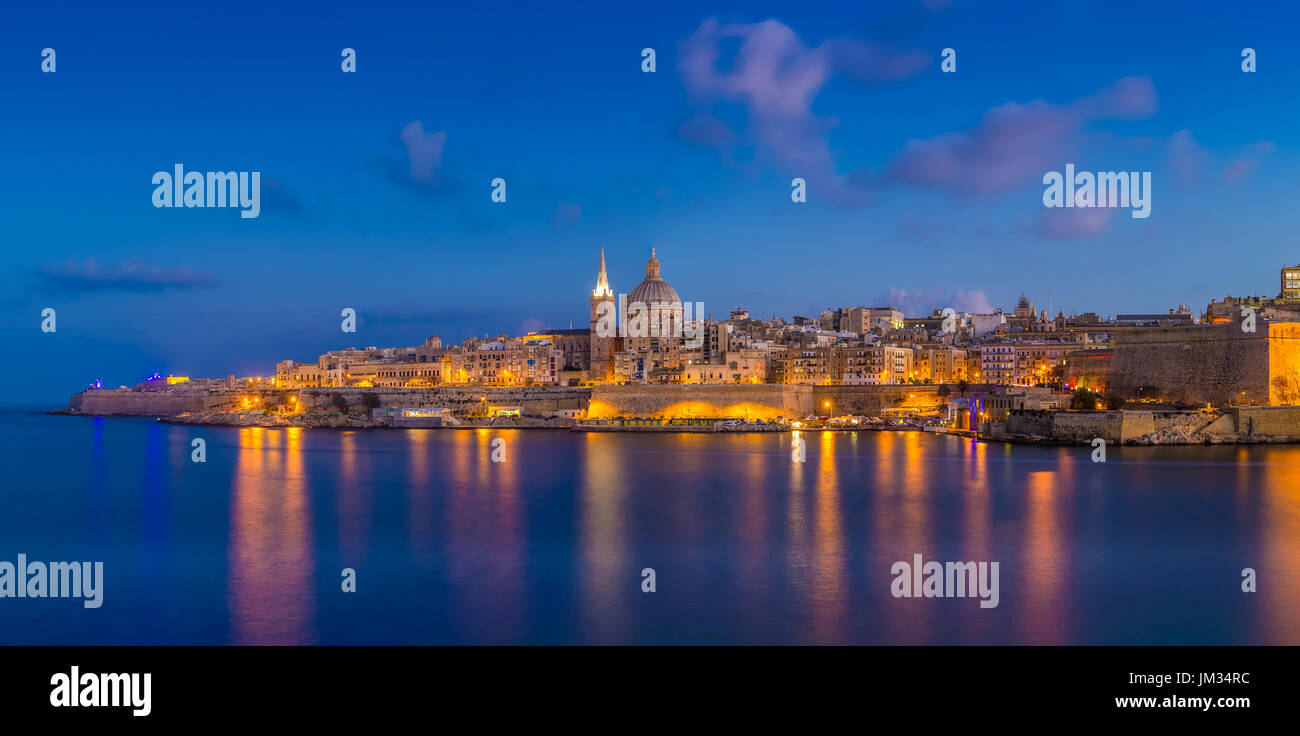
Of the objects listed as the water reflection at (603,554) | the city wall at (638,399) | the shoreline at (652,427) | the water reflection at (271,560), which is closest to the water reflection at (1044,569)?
the water reflection at (603,554)

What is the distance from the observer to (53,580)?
9031 mm

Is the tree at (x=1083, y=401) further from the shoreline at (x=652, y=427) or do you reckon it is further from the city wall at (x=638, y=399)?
the city wall at (x=638, y=399)

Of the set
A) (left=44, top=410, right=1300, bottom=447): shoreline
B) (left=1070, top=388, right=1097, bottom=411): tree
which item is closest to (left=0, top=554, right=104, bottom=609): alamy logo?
(left=44, top=410, right=1300, bottom=447): shoreline

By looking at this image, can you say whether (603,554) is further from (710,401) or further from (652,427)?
(710,401)

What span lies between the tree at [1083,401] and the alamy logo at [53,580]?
20147mm

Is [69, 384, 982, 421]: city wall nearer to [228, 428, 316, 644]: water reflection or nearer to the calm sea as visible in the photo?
the calm sea

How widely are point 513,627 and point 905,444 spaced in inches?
657

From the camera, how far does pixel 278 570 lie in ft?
29.9

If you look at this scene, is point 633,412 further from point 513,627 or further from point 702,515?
point 513,627

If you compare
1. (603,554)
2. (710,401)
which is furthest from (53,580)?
(710,401)
